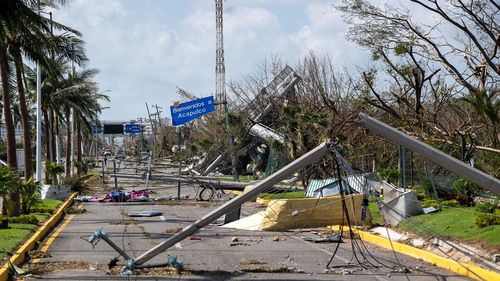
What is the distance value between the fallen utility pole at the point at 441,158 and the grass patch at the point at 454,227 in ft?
11.9

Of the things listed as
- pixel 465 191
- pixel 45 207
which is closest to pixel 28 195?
pixel 45 207

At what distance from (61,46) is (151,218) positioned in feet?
20.5

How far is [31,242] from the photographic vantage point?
15.1m

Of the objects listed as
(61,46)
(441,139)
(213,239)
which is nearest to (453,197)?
(441,139)

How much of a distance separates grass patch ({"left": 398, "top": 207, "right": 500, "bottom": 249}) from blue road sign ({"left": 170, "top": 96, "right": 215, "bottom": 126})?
66.0 ft

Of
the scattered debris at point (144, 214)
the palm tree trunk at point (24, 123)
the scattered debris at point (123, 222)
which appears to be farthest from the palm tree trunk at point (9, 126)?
the scattered debris at point (144, 214)

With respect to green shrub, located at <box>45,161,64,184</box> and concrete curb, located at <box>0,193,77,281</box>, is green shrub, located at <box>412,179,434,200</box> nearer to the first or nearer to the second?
concrete curb, located at <box>0,193,77,281</box>

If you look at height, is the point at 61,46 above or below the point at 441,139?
above

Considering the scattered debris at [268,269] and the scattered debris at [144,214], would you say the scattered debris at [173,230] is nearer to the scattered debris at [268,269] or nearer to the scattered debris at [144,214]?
the scattered debris at [144,214]

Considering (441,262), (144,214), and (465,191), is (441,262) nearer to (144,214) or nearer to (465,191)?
(465,191)

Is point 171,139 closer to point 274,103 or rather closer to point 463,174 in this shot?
point 274,103

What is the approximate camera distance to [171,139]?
359 ft

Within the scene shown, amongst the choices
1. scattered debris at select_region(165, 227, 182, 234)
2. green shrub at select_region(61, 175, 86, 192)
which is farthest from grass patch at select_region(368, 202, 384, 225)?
green shrub at select_region(61, 175, 86, 192)

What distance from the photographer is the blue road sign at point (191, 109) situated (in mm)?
37062
